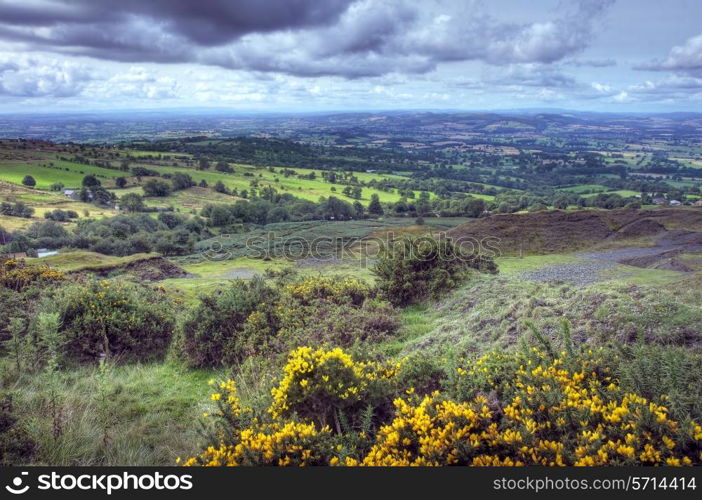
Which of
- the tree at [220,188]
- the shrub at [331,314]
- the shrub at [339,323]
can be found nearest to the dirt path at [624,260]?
the shrub at [331,314]

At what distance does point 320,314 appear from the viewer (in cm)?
991

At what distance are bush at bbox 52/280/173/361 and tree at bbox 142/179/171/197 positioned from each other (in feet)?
311

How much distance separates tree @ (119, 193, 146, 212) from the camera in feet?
273

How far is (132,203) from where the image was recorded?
83375 mm

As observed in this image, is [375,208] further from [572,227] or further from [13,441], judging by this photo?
[13,441]

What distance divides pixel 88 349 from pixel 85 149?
5682 inches

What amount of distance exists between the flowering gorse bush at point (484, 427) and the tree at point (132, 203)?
88.6 meters

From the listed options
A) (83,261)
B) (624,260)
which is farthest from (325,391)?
(83,261)

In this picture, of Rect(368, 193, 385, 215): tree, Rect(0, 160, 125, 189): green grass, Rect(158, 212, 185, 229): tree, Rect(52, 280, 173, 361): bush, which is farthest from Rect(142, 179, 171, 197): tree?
Rect(52, 280, 173, 361): bush

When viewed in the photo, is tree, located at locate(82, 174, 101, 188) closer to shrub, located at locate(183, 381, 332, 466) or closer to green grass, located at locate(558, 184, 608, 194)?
shrub, located at locate(183, 381, 332, 466)

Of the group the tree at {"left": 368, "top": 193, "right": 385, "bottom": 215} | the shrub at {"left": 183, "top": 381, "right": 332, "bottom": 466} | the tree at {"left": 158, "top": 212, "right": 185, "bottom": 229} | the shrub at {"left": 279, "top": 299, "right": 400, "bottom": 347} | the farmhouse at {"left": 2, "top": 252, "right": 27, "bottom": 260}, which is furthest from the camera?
the tree at {"left": 368, "top": 193, "right": 385, "bottom": 215}

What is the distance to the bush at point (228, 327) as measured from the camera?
879 centimetres

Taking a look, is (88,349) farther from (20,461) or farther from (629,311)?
(629,311)

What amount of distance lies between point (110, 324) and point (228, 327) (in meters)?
2.33
